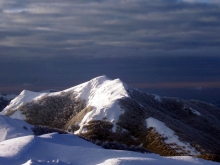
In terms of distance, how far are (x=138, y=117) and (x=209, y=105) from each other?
2377 cm

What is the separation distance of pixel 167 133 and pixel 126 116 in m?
5.82

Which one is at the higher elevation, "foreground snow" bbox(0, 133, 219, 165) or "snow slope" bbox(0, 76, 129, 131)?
"foreground snow" bbox(0, 133, 219, 165)

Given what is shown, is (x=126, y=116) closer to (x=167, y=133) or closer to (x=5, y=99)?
(x=167, y=133)

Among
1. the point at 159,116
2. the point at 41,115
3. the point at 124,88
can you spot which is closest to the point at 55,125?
the point at 41,115

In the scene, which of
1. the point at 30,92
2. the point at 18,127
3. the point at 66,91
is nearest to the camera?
the point at 18,127

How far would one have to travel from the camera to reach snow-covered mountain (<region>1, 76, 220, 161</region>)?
32188 mm

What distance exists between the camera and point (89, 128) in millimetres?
36062

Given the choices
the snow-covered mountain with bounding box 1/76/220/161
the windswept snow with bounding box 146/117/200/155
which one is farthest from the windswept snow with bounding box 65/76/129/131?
the windswept snow with bounding box 146/117/200/155

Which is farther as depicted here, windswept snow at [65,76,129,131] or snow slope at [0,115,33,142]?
windswept snow at [65,76,129,131]

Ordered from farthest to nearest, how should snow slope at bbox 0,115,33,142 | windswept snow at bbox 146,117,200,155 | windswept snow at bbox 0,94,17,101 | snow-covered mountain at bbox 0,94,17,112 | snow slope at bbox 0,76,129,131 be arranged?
windswept snow at bbox 0,94,17,101, snow-covered mountain at bbox 0,94,17,112, snow slope at bbox 0,76,129,131, windswept snow at bbox 146,117,200,155, snow slope at bbox 0,115,33,142

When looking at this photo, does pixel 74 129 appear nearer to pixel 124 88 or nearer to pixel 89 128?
pixel 89 128

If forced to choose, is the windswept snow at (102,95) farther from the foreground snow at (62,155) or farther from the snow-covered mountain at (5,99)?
the foreground snow at (62,155)

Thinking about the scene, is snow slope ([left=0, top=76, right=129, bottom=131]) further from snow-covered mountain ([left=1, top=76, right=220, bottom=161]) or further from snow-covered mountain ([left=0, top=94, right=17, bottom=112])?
snow-covered mountain ([left=0, top=94, right=17, bottom=112])

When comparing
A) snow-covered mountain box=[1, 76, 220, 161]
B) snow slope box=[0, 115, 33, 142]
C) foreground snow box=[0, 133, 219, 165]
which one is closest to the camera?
foreground snow box=[0, 133, 219, 165]
